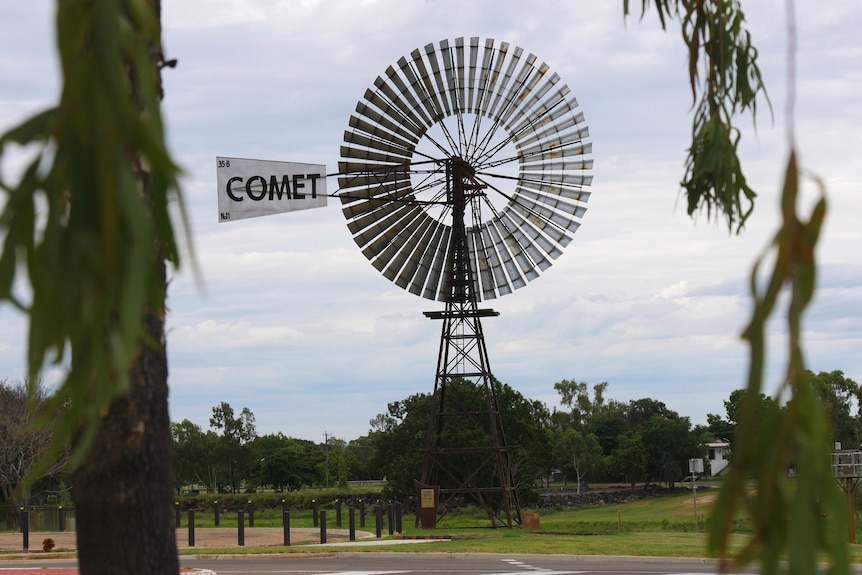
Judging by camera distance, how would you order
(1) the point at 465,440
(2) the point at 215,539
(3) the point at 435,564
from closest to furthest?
(3) the point at 435,564 < (2) the point at 215,539 < (1) the point at 465,440

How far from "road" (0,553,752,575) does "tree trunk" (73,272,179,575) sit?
1276 cm

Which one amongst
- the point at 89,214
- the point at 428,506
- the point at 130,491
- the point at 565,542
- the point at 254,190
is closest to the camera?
the point at 89,214

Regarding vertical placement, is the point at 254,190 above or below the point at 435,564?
above

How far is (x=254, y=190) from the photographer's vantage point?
19016 mm

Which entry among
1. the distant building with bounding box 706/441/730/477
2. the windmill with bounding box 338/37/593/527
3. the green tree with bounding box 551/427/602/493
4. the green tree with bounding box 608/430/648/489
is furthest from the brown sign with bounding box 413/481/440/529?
the distant building with bounding box 706/441/730/477

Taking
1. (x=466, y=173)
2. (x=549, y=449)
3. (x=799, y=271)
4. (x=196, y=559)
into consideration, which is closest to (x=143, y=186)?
(x=799, y=271)

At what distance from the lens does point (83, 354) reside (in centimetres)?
196

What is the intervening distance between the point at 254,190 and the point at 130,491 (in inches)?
626

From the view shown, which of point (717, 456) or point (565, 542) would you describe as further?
point (717, 456)

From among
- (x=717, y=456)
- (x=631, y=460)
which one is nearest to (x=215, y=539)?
(x=631, y=460)

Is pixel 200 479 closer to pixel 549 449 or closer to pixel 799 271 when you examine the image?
pixel 549 449

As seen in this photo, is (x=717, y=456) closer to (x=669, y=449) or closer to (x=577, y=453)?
(x=669, y=449)

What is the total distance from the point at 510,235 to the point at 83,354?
27940mm

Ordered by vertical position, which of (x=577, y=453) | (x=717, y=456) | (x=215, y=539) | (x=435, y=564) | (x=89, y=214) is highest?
(x=89, y=214)
